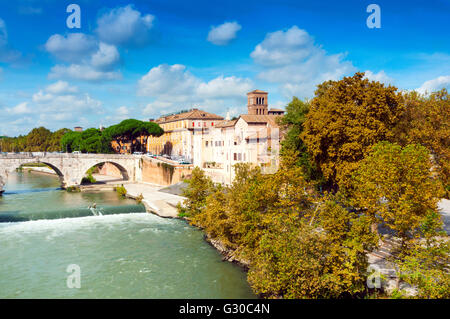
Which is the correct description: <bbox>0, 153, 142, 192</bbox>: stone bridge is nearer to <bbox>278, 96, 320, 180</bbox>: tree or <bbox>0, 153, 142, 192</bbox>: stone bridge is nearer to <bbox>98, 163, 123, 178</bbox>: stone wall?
<bbox>98, 163, 123, 178</bbox>: stone wall

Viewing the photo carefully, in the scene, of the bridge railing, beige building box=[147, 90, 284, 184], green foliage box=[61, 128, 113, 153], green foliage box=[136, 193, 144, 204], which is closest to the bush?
the bridge railing

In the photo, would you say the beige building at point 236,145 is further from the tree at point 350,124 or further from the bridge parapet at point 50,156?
the bridge parapet at point 50,156

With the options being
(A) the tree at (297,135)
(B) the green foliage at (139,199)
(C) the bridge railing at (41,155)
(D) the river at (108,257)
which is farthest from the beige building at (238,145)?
(C) the bridge railing at (41,155)

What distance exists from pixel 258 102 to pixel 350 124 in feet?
194

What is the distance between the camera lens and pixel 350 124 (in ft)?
77.0

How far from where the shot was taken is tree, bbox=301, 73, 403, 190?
75.7ft

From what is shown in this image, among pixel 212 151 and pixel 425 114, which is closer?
pixel 425 114

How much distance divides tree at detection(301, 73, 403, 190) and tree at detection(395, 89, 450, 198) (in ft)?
6.10

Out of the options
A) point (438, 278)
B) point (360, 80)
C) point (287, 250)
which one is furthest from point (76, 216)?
point (438, 278)

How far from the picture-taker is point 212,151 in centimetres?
5381

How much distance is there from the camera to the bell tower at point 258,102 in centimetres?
8075

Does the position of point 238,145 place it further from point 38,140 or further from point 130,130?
point 38,140

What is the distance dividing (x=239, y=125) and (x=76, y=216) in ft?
74.4
